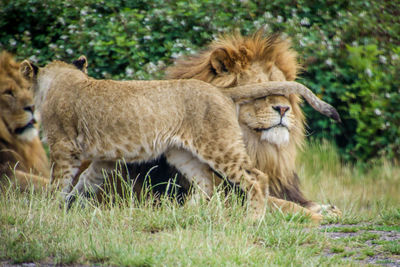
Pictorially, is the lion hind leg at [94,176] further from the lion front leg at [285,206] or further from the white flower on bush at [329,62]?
the white flower on bush at [329,62]

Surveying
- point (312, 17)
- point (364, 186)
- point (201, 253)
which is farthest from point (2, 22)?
point (201, 253)

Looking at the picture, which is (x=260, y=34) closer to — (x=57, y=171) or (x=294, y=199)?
(x=294, y=199)

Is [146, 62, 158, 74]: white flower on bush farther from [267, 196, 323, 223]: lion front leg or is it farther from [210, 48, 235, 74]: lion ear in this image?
[267, 196, 323, 223]: lion front leg

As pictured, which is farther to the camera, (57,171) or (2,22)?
(2,22)

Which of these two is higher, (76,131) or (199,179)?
(76,131)

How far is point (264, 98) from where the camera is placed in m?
4.82

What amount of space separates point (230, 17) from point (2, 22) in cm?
317

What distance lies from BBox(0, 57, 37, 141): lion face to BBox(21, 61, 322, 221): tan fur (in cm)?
101

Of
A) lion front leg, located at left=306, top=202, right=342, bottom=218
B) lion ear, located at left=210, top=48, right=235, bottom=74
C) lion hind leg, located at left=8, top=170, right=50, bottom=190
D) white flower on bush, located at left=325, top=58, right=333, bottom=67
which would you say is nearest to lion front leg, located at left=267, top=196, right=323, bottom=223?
lion front leg, located at left=306, top=202, right=342, bottom=218

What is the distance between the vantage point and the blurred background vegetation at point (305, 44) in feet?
24.2

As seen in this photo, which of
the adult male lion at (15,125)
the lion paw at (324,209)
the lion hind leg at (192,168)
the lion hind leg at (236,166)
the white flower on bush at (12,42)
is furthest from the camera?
the white flower on bush at (12,42)

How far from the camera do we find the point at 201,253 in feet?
11.6

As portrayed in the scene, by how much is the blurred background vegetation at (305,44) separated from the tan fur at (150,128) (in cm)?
236

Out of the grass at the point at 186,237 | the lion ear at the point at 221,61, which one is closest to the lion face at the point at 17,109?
the grass at the point at 186,237
